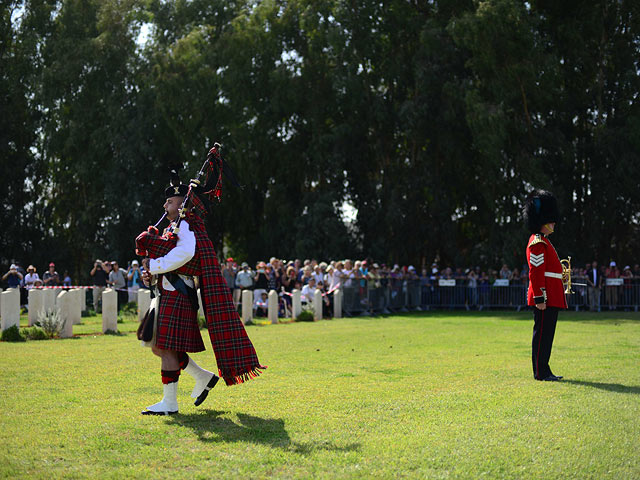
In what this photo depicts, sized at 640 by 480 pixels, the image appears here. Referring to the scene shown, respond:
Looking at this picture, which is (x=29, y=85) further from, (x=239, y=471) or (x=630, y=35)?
(x=239, y=471)

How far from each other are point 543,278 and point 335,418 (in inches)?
165

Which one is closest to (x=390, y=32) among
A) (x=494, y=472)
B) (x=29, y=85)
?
(x=29, y=85)

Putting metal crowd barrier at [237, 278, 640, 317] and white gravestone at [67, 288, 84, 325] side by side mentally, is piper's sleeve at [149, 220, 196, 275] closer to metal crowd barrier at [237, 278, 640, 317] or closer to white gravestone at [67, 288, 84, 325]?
white gravestone at [67, 288, 84, 325]

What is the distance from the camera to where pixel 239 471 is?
17.1ft

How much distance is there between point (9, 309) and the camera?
15.7 m

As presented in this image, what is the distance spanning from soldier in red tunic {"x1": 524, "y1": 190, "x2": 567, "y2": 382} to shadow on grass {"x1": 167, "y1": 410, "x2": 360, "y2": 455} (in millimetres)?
4354

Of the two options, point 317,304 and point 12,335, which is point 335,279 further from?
point 12,335

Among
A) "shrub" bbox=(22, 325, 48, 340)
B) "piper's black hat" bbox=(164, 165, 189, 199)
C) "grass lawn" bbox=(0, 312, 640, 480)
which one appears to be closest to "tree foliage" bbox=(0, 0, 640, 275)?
"shrub" bbox=(22, 325, 48, 340)

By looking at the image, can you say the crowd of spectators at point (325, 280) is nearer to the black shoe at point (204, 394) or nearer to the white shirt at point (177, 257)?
the black shoe at point (204, 394)

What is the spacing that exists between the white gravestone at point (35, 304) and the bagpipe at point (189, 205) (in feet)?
34.7

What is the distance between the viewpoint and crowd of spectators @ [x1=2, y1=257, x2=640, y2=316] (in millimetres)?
24906

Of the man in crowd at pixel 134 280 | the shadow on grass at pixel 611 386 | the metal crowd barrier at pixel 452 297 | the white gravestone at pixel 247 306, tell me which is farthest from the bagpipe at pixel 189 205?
the man in crowd at pixel 134 280

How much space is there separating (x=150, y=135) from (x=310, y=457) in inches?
1397

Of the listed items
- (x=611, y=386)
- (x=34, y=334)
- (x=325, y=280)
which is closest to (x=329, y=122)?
(x=325, y=280)
